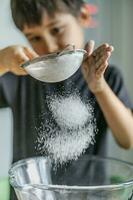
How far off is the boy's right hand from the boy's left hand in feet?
0.15

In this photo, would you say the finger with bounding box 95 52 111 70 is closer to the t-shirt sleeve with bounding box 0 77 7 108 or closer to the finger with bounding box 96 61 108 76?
the finger with bounding box 96 61 108 76

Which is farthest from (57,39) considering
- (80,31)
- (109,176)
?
(109,176)

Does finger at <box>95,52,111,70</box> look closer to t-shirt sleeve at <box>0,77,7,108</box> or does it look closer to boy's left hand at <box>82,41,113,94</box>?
boy's left hand at <box>82,41,113,94</box>

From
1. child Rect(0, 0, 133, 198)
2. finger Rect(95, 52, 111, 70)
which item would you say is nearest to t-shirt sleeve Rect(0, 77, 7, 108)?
child Rect(0, 0, 133, 198)

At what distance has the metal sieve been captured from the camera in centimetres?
29

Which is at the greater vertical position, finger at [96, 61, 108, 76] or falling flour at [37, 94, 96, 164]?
finger at [96, 61, 108, 76]

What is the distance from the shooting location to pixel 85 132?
0.37 metres

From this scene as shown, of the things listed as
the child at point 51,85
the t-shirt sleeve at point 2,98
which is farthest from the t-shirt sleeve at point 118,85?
the t-shirt sleeve at point 2,98

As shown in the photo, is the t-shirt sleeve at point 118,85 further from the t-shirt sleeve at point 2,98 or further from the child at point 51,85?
the t-shirt sleeve at point 2,98

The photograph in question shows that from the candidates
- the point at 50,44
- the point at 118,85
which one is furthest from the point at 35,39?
the point at 118,85

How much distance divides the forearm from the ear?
0.07 meters

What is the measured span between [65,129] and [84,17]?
12 centimetres

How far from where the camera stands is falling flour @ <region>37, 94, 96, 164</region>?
346mm

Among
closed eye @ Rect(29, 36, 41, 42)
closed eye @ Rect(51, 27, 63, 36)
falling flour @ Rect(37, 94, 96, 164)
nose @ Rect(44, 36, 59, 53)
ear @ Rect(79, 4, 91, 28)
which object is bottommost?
falling flour @ Rect(37, 94, 96, 164)
